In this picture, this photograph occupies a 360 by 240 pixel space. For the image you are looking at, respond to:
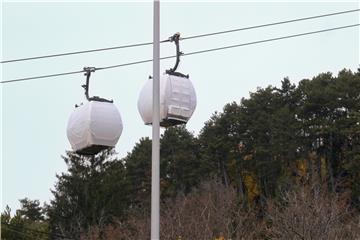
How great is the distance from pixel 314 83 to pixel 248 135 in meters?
3.97

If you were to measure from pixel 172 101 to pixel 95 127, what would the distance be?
0.66 meters

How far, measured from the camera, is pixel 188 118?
537 centimetres

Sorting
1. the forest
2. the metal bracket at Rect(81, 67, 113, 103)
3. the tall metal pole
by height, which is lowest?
the tall metal pole

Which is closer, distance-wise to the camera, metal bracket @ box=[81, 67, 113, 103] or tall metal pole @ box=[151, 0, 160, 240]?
tall metal pole @ box=[151, 0, 160, 240]

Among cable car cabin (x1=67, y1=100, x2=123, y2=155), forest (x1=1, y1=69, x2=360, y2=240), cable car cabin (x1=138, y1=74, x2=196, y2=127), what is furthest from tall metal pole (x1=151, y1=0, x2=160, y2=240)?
forest (x1=1, y1=69, x2=360, y2=240)

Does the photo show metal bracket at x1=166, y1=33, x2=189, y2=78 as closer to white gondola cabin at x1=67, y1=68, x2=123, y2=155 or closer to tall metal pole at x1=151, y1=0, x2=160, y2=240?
tall metal pole at x1=151, y1=0, x2=160, y2=240

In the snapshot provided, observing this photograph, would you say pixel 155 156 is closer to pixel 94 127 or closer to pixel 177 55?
pixel 94 127

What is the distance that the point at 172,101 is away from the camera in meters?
5.30

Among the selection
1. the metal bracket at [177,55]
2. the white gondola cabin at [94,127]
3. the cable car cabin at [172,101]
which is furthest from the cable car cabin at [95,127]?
the metal bracket at [177,55]

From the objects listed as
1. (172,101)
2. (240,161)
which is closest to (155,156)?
(172,101)

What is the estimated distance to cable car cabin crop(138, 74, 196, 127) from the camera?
530 centimetres

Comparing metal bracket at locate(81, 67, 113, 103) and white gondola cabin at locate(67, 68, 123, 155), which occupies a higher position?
metal bracket at locate(81, 67, 113, 103)

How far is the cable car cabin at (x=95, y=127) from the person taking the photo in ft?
17.7

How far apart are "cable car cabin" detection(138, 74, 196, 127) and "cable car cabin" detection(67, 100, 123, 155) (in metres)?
0.26
